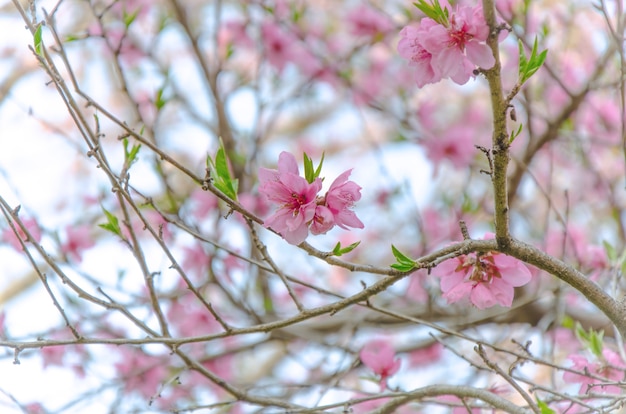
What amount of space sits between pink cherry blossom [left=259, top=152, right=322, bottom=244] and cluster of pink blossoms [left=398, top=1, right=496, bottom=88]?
30 centimetres

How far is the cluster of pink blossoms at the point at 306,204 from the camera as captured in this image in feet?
4.11

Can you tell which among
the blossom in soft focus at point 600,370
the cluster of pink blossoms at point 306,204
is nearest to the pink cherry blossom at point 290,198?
the cluster of pink blossoms at point 306,204

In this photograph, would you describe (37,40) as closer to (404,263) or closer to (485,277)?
(404,263)

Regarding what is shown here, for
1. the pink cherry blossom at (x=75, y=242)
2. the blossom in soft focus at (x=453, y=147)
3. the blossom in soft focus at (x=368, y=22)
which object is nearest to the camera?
the pink cherry blossom at (x=75, y=242)

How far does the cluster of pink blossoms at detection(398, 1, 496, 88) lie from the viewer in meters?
1.19

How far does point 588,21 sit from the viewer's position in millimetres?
4832

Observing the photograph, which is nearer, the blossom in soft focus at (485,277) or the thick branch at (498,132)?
the thick branch at (498,132)

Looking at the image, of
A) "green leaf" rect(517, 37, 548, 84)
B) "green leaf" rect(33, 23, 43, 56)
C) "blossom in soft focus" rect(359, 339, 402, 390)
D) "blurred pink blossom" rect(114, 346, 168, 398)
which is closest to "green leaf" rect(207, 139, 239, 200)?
"green leaf" rect(33, 23, 43, 56)

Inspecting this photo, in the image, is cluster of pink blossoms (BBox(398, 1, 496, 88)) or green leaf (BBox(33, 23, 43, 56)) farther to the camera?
green leaf (BBox(33, 23, 43, 56))

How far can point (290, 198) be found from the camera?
1.29 meters

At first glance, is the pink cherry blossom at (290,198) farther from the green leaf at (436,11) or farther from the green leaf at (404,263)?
the green leaf at (436,11)

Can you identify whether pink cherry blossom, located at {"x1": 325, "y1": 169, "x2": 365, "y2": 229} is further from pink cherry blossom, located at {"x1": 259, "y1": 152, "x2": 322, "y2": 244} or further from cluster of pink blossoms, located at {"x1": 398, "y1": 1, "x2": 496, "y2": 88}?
cluster of pink blossoms, located at {"x1": 398, "y1": 1, "x2": 496, "y2": 88}

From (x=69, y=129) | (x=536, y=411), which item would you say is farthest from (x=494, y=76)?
(x=69, y=129)

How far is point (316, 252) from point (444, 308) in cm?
175
